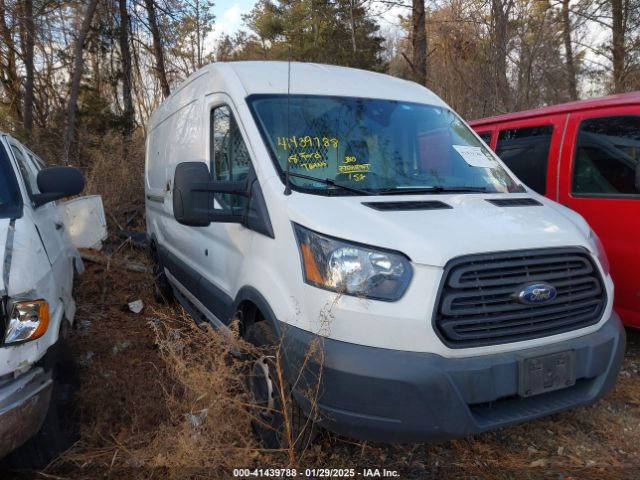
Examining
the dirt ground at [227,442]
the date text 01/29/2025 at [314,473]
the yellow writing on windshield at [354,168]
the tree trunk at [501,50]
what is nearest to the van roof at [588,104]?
the dirt ground at [227,442]

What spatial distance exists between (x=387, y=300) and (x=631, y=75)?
15299mm

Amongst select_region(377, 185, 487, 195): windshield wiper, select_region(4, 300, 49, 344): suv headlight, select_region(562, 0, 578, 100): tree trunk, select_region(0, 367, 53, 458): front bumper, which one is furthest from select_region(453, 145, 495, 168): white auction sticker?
select_region(562, 0, 578, 100): tree trunk

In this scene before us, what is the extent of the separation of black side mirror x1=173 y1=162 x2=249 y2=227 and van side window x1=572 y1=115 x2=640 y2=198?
2881 mm

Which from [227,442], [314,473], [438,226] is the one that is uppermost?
[438,226]

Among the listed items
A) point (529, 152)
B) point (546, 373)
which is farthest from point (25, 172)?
point (529, 152)

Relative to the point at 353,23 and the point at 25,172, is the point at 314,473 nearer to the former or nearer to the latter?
the point at 25,172

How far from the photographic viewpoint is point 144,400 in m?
3.24

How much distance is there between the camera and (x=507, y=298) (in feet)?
7.71

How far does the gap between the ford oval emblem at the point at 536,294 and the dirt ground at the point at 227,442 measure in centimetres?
100

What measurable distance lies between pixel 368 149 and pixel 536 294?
1.36 metres

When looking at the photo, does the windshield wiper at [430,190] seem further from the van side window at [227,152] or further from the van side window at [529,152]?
the van side window at [529,152]

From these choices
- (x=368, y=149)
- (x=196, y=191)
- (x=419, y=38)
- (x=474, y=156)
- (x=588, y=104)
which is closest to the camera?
(x=196, y=191)

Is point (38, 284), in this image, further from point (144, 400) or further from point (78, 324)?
point (78, 324)

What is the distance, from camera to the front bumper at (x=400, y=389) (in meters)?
2.18
